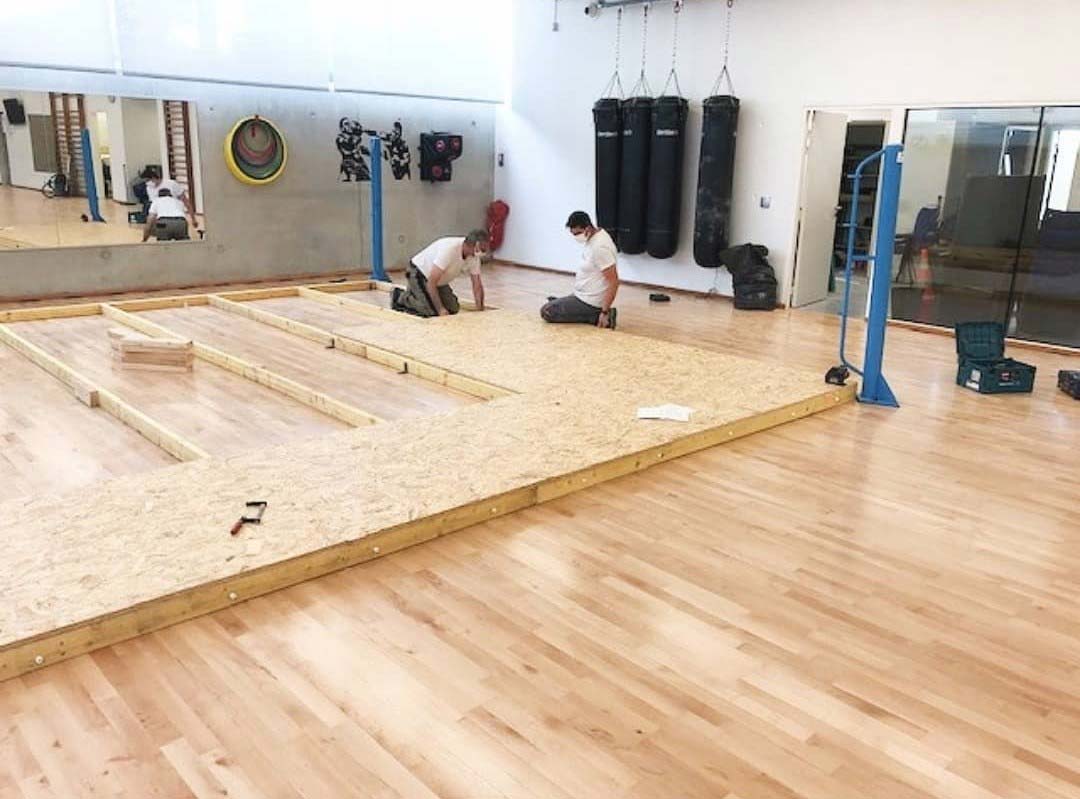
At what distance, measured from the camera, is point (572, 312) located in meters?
7.48

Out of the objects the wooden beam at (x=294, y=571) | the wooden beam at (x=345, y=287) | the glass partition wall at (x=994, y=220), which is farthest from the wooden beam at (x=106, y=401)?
the glass partition wall at (x=994, y=220)

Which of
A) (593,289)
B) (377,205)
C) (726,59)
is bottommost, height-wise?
(593,289)

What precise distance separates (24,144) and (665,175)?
21.9 feet

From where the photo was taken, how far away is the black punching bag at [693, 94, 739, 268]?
30.8ft

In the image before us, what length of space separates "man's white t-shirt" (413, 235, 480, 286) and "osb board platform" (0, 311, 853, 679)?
1579 mm

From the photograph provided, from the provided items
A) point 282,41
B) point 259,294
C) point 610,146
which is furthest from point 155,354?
point 610,146

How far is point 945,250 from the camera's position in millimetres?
8320

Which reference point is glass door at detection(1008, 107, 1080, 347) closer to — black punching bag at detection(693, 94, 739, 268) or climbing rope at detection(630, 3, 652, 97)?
black punching bag at detection(693, 94, 739, 268)

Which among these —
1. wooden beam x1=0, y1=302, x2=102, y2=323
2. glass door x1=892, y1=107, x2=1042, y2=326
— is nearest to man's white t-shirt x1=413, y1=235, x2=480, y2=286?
wooden beam x1=0, y1=302, x2=102, y2=323

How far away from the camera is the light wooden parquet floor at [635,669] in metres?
2.18

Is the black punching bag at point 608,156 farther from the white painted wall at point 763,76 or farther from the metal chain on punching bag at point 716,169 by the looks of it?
the metal chain on punching bag at point 716,169

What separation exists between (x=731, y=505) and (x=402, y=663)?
185cm

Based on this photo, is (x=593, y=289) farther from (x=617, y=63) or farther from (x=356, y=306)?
(x=617, y=63)

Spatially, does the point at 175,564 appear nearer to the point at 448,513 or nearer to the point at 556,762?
the point at 448,513
